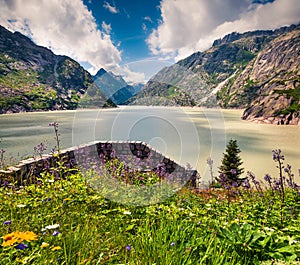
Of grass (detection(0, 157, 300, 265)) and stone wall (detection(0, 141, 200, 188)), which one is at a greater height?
grass (detection(0, 157, 300, 265))

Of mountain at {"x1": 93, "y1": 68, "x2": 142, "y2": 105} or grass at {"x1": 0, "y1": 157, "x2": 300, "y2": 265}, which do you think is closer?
grass at {"x1": 0, "y1": 157, "x2": 300, "y2": 265}

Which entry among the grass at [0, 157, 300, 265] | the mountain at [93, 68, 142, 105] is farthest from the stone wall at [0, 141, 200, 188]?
the grass at [0, 157, 300, 265]

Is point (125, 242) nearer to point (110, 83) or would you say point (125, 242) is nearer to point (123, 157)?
point (123, 157)

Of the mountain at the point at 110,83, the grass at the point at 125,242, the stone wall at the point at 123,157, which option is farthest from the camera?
the stone wall at the point at 123,157

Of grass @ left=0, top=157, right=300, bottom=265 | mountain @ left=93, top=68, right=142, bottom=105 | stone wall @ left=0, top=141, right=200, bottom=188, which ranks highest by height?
mountain @ left=93, top=68, right=142, bottom=105

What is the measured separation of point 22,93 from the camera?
17812 cm

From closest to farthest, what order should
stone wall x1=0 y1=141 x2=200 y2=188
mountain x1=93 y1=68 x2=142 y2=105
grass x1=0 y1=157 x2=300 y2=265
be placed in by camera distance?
grass x1=0 y1=157 x2=300 y2=265 → mountain x1=93 y1=68 x2=142 y2=105 → stone wall x1=0 y1=141 x2=200 y2=188

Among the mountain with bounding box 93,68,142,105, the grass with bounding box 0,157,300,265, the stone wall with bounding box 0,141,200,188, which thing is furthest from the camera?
the stone wall with bounding box 0,141,200,188

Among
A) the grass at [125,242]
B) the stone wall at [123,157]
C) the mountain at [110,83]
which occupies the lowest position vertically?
the stone wall at [123,157]

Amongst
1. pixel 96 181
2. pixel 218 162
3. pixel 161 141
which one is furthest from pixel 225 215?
pixel 161 141

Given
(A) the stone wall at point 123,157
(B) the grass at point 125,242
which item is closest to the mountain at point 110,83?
(A) the stone wall at point 123,157

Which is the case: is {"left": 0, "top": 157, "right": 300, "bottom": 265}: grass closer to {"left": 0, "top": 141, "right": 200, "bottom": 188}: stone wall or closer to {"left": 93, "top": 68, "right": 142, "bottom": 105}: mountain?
{"left": 93, "top": 68, "right": 142, "bottom": 105}: mountain

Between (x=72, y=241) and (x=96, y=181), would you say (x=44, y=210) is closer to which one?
(x=72, y=241)

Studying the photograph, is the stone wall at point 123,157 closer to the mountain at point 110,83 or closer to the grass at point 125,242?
the mountain at point 110,83
